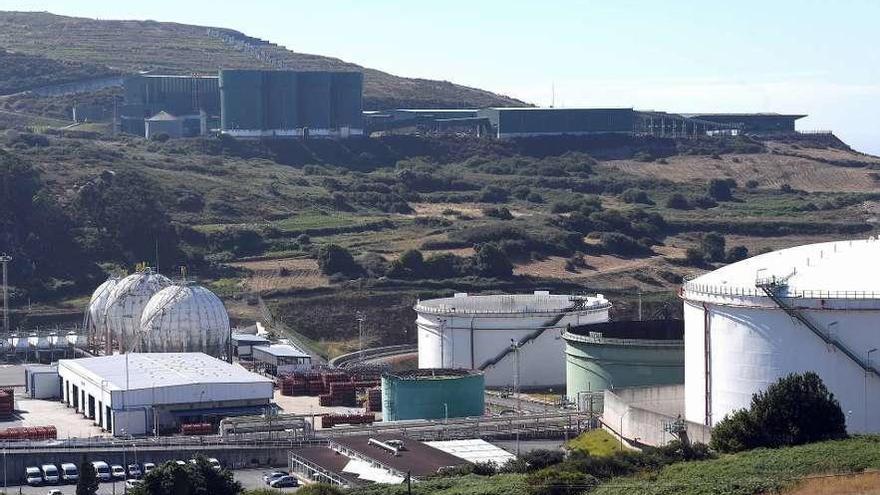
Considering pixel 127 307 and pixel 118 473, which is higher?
pixel 127 307

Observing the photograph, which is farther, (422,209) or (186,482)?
(422,209)

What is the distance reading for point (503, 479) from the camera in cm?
5425

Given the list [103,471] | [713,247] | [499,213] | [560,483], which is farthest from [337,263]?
[560,483]

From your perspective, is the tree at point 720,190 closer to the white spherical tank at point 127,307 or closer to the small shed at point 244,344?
the small shed at point 244,344

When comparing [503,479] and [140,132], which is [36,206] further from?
[503,479]

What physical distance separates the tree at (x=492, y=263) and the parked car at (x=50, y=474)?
192 feet

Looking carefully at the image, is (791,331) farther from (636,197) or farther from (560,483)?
(636,197)

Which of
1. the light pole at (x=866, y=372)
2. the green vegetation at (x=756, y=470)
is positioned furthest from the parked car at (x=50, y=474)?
the light pole at (x=866, y=372)

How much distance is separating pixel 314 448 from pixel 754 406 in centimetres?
1815

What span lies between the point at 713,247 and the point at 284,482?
75.5 m

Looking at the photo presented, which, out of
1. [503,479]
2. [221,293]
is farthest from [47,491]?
[221,293]

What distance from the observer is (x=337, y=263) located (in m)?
122

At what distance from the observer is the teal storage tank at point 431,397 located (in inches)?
3095

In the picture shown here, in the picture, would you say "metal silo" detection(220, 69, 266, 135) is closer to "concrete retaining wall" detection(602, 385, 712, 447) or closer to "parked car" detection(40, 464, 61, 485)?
"concrete retaining wall" detection(602, 385, 712, 447)
